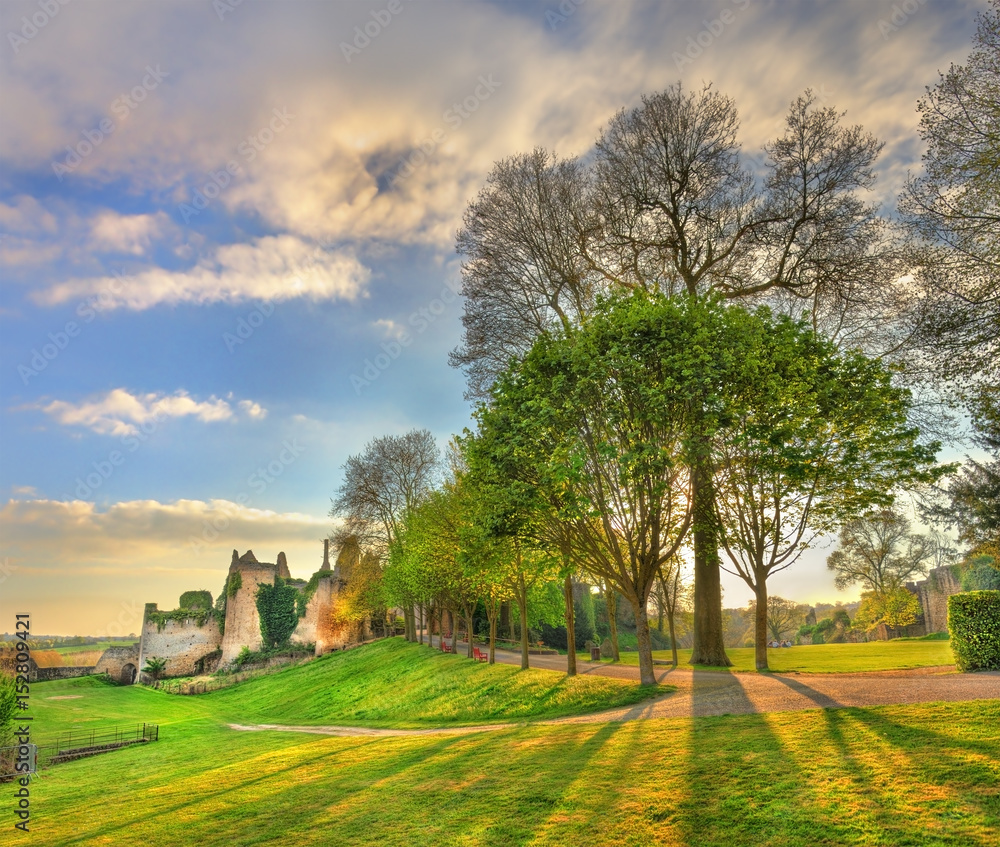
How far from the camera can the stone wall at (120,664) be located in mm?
52250

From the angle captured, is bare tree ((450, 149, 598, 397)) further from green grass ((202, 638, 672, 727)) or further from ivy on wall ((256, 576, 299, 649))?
ivy on wall ((256, 576, 299, 649))

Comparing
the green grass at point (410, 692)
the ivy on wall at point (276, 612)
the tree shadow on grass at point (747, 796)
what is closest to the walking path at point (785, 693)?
the green grass at point (410, 692)

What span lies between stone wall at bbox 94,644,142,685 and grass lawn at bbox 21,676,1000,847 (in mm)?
45883

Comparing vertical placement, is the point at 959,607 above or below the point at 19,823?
above

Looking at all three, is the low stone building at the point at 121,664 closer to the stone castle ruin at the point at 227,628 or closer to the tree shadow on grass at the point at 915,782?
the stone castle ruin at the point at 227,628

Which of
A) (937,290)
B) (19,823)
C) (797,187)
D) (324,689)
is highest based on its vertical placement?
(797,187)

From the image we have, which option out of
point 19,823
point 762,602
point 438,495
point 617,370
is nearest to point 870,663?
point 762,602

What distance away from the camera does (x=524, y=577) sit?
23062 millimetres

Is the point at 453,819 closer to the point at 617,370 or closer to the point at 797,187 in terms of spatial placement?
the point at 617,370

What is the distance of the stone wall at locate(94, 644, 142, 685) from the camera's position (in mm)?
→ 52250

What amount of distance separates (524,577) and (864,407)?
12890 mm

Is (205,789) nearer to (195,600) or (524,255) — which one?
(524,255)

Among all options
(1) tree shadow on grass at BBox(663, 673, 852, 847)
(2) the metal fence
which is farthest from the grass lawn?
(2) the metal fence

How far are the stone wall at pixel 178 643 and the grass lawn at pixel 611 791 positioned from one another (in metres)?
41.6
